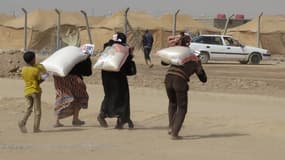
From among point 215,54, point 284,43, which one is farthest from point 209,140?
point 284,43

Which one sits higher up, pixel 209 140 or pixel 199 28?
pixel 209 140

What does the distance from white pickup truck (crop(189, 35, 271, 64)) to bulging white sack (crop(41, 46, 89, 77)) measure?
21.6 metres

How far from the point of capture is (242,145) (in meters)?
9.64

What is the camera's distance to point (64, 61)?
36.8ft

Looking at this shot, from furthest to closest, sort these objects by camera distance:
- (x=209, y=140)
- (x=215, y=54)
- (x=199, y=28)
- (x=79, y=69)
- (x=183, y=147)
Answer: (x=199, y=28)
(x=215, y=54)
(x=79, y=69)
(x=209, y=140)
(x=183, y=147)

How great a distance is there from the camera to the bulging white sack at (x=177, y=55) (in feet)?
32.3

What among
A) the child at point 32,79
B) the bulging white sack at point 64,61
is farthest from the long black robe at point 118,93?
the child at point 32,79

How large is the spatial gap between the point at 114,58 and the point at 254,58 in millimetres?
23896

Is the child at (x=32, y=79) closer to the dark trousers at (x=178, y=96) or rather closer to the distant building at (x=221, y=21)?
the dark trousers at (x=178, y=96)

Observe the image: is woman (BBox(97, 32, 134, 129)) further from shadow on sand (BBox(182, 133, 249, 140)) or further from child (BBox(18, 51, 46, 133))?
shadow on sand (BBox(182, 133, 249, 140))

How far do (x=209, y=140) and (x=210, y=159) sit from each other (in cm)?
159

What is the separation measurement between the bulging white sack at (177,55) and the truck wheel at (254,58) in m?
24.3

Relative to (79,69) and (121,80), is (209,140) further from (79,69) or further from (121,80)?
(79,69)

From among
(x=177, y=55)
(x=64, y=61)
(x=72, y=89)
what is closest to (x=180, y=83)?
(x=177, y=55)
